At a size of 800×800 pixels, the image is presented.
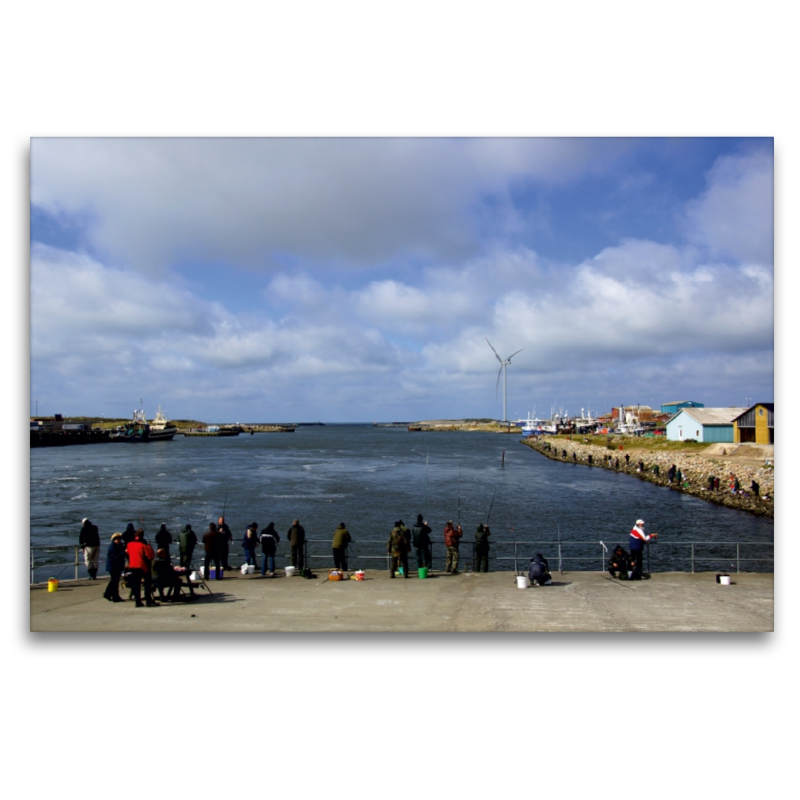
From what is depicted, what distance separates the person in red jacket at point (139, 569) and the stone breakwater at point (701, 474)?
2180 cm

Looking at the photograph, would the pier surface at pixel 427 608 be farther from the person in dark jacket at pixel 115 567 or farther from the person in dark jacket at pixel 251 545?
the person in dark jacket at pixel 251 545

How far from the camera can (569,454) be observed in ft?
277

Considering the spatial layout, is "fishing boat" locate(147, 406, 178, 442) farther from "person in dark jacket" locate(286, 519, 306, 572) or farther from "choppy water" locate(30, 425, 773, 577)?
"person in dark jacket" locate(286, 519, 306, 572)

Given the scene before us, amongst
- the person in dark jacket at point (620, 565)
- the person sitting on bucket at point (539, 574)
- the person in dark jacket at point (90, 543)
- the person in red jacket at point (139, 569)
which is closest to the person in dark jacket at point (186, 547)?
the person in dark jacket at point (90, 543)

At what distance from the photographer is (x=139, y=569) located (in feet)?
29.2

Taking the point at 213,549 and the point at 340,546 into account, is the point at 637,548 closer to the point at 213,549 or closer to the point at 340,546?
the point at 340,546

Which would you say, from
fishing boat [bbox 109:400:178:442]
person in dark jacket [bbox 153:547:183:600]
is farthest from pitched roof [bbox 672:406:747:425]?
fishing boat [bbox 109:400:178:442]

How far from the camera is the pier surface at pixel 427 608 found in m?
8.34

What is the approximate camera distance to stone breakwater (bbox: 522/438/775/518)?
32.6m
